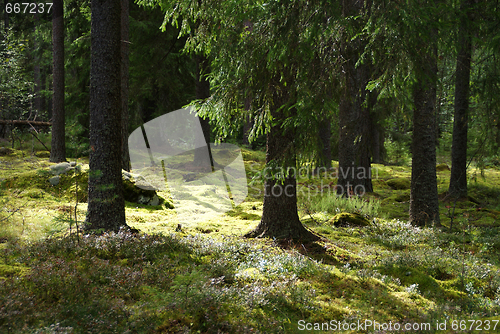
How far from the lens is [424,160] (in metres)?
7.29

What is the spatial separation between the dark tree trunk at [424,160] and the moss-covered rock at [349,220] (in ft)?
3.60

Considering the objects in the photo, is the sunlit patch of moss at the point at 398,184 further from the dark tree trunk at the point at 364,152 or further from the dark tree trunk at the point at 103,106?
the dark tree trunk at the point at 103,106

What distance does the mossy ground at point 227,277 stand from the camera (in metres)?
3.25

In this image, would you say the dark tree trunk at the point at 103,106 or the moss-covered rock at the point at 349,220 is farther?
the moss-covered rock at the point at 349,220

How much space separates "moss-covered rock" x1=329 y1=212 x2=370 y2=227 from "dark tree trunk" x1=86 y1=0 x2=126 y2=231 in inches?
193

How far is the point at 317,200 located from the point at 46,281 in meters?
7.65

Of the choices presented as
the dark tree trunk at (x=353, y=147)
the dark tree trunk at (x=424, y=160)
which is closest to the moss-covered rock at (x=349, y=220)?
the dark tree trunk at (x=424, y=160)

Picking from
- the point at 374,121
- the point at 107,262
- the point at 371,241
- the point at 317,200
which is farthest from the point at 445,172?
the point at 107,262

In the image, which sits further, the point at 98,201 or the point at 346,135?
the point at 346,135

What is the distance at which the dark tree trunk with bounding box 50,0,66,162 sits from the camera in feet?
37.7

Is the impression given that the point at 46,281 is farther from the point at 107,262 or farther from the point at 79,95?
the point at 79,95

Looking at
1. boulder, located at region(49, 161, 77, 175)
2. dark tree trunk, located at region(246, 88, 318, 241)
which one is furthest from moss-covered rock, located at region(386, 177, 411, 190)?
boulder, located at region(49, 161, 77, 175)

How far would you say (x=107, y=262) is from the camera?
4.30 m

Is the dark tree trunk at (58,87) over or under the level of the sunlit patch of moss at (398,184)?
over
